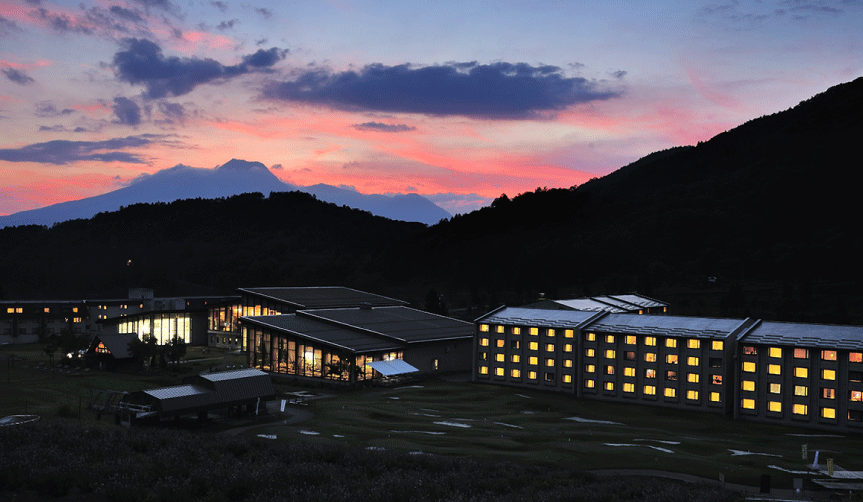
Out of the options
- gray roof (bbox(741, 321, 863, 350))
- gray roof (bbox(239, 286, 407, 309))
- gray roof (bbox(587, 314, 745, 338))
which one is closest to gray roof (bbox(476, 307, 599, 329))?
gray roof (bbox(587, 314, 745, 338))

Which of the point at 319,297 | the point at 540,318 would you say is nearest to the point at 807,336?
the point at 540,318

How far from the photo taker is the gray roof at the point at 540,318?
98.4 m

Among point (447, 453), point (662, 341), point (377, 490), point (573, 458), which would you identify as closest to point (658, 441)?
point (573, 458)

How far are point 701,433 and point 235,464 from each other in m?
52.8

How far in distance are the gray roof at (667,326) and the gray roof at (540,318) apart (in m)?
3.25

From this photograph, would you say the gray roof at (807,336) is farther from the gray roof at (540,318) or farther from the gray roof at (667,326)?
the gray roof at (540,318)

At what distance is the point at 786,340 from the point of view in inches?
3130

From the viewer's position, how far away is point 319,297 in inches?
6038

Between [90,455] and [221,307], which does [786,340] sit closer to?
[90,455]

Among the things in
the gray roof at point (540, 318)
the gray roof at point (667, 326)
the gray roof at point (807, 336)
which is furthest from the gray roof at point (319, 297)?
the gray roof at point (807, 336)

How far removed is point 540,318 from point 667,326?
1940 cm

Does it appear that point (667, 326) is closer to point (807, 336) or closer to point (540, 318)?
point (807, 336)

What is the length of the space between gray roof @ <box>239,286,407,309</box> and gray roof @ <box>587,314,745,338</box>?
66878 mm

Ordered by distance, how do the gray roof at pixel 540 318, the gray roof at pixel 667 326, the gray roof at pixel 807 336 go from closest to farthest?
the gray roof at pixel 807 336, the gray roof at pixel 667 326, the gray roof at pixel 540 318
